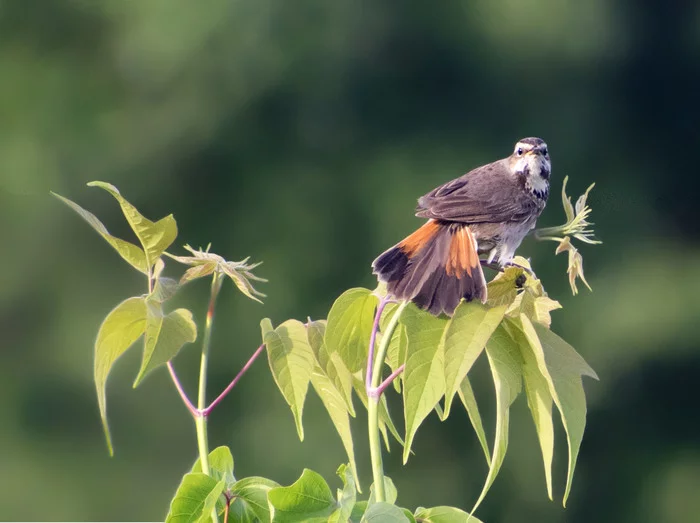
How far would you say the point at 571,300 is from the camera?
19.3 ft

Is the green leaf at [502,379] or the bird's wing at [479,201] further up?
the bird's wing at [479,201]

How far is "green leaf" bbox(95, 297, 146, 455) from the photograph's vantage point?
33.3 inches

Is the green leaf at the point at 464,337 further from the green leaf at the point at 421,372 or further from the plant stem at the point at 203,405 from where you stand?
the plant stem at the point at 203,405

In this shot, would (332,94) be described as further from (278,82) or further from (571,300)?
(571,300)

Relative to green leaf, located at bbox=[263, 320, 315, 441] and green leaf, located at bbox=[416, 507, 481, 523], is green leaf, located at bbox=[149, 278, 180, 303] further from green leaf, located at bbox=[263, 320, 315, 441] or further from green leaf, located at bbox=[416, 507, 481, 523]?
green leaf, located at bbox=[416, 507, 481, 523]

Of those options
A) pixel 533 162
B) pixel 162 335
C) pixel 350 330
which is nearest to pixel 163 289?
pixel 162 335

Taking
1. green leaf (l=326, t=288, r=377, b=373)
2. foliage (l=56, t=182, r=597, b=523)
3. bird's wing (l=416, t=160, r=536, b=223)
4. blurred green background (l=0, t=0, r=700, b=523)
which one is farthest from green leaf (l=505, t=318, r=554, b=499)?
blurred green background (l=0, t=0, r=700, b=523)

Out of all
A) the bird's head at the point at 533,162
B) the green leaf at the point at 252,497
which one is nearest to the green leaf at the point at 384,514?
the green leaf at the point at 252,497

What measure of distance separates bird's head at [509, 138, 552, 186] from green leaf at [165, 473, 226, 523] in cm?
67

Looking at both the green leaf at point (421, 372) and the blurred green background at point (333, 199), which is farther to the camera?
the blurred green background at point (333, 199)

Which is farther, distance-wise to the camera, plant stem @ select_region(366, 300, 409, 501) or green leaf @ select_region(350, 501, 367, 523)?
green leaf @ select_region(350, 501, 367, 523)

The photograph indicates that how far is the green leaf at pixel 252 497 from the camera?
0.88m

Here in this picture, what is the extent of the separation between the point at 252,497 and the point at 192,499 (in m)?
0.06

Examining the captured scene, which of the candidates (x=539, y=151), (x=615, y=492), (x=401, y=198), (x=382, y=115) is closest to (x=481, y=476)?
(x=615, y=492)
